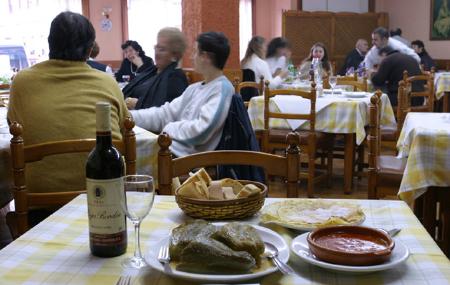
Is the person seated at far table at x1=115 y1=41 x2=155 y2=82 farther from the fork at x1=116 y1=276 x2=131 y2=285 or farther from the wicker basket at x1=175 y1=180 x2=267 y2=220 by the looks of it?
the fork at x1=116 y1=276 x2=131 y2=285

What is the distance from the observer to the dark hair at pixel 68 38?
215 centimetres

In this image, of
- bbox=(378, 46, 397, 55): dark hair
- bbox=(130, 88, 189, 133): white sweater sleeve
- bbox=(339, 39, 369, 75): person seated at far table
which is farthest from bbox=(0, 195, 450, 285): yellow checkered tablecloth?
bbox=(339, 39, 369, 75): person seated at far table

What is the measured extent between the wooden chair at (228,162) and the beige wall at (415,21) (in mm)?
8732

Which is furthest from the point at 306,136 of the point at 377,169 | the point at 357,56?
the point at 357,56

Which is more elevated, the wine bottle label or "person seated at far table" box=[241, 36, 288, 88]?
"person seated at far table" box=[241, 36, 288, 88]

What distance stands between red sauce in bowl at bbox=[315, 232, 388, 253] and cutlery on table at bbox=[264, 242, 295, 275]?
0.28 feet

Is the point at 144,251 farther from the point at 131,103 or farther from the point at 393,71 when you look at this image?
the point at 393,71

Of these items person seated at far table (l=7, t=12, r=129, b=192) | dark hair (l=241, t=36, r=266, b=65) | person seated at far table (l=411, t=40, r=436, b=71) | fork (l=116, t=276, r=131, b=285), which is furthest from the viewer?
person seated at far table (l=411, t=40, r=436, b=71)

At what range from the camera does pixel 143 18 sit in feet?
33.3

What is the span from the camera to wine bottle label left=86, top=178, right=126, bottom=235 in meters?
1.08

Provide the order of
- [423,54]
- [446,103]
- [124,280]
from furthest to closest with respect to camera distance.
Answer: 1. [423,54]
2. [446,103]
3. [124,280]

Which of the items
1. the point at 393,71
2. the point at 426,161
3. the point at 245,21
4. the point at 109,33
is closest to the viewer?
the point at 426,161

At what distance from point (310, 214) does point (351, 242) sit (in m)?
0.20

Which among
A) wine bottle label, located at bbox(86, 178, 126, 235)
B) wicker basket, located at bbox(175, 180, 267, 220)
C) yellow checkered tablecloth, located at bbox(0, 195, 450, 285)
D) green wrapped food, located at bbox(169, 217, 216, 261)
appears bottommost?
yellow checkered tablecloth, located at bbox(0, 195, 450, 285)
